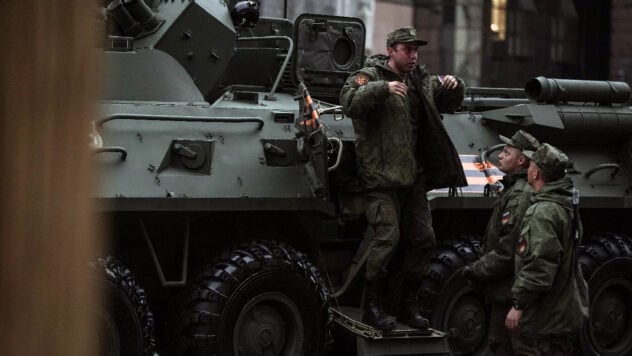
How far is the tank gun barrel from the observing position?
8953 millimetres

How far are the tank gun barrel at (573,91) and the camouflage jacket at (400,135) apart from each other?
1.65 m

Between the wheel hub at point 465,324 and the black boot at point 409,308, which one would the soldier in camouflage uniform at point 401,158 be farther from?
the wheel hub at point 465,324

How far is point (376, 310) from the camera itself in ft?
24.2

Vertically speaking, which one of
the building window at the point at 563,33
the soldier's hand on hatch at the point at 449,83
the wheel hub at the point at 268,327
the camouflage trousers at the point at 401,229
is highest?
the building window at the point at 563,33

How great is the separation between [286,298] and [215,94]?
1.97m

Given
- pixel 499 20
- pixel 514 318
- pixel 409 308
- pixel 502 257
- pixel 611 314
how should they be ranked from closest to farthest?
pixel 514 318, pixel 502 257, pixel 409 308, pixel 611 314, pixel 499 20

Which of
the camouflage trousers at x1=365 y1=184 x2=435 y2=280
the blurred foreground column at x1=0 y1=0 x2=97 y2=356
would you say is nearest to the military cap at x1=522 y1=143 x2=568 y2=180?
the camouflage trousers at x1=365 y1=184 x2=435 y2=280

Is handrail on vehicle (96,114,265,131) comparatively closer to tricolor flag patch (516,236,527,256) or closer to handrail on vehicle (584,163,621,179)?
tricolor flag patch (516,236,527,256)

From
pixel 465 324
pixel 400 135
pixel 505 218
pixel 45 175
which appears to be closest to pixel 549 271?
pixel 505 218

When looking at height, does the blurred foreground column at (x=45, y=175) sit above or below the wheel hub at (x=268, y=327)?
above

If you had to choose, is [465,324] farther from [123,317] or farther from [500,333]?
[123,317]

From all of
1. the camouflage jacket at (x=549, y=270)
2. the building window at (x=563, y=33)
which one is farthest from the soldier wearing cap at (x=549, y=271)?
the building window at (x=563, y=33)

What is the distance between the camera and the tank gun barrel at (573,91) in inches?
352

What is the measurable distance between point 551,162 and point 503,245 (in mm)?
731
